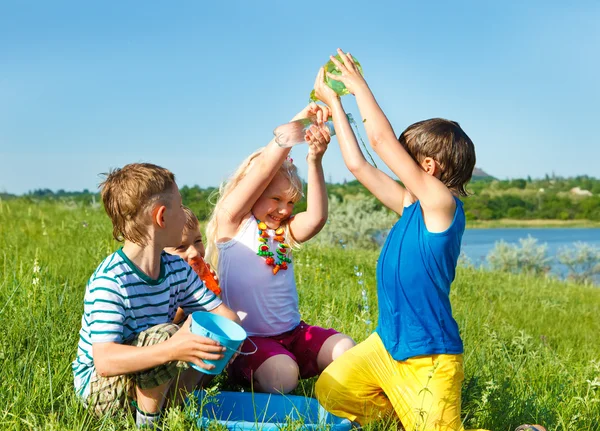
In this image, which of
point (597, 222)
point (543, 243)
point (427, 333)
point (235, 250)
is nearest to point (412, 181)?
point (427, 333)

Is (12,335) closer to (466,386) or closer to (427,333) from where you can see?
(427,333)

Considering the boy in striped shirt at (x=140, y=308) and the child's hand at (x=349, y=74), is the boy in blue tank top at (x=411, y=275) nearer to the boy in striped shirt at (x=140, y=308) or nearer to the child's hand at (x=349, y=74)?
the child's hand at (x=349, y=74)

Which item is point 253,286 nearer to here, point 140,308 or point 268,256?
point 268,256

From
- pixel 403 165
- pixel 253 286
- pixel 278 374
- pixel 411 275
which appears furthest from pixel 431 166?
pixel 278 374

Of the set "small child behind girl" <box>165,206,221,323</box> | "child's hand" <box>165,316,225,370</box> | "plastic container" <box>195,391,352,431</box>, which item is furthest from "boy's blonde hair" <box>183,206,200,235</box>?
"child's hand" <box>165,316,225,370</box>

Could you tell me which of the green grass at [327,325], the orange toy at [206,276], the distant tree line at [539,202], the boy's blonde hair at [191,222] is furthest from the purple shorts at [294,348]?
the distant tree line at [539,202]

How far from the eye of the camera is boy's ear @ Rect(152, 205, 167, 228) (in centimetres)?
260

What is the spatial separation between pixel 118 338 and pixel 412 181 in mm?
1305

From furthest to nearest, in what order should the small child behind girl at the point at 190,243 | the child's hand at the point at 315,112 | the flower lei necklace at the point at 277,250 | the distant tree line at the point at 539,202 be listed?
the distant tree line at the point at 539,202 → the small child behind girl at the point at 190,243 → the flower lei necklace at the point at 277,250 → the child's hand at the point at 315,112

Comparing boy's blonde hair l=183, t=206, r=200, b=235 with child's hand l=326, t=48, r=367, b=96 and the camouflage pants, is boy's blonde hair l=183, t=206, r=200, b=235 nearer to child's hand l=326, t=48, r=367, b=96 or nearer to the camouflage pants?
the camouflage pants

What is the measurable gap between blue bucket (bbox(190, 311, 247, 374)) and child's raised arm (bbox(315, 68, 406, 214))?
0.82m

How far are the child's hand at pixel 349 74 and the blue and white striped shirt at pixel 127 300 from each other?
109 centimetres

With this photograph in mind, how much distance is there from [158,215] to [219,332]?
0.58 metres

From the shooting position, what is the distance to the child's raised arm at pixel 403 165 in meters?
2.46
